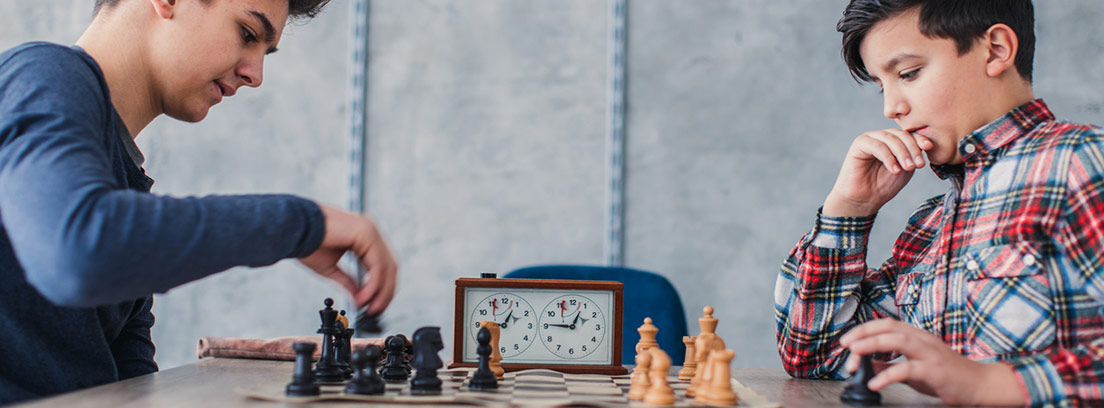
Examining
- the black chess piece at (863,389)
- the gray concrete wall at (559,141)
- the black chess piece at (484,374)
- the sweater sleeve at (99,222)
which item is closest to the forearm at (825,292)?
the black chess piece at (863,389)

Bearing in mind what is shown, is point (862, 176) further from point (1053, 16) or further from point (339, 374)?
point (1053, 16)

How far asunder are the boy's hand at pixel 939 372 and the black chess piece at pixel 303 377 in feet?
2.45

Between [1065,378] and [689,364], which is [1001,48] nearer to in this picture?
[1065,378]

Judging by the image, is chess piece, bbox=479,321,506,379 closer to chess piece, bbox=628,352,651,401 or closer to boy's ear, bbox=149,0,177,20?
chess piece, bbox=628,352,651,401

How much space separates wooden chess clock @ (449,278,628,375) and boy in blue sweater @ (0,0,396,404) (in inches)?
15.8

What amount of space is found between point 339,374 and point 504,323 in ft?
1.22

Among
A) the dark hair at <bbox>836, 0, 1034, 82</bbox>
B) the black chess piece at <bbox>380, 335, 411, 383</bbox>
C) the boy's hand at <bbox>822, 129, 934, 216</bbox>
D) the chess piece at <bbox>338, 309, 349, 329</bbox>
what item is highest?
the dark hair at <bbox>836, 0, 1034, 82</bbox>

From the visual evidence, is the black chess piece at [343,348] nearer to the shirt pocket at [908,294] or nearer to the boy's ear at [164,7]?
the boy's ear at [164,7]

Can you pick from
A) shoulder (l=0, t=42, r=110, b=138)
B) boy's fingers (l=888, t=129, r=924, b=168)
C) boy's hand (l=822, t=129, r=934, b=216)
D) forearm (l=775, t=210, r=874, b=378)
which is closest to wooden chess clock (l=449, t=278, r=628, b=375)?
forearm (l=775, t=210, r=874, b=378)

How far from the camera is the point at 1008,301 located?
4.22 ft

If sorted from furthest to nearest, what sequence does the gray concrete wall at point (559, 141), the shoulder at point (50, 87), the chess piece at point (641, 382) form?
the gray concrete wall at point (559, 141)
the chess piece at point (641, 382)
the shoulder at point (50, 87)

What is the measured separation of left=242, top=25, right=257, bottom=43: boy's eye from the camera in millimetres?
1490

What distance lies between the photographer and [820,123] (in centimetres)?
310

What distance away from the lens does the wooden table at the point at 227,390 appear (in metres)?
1.04
